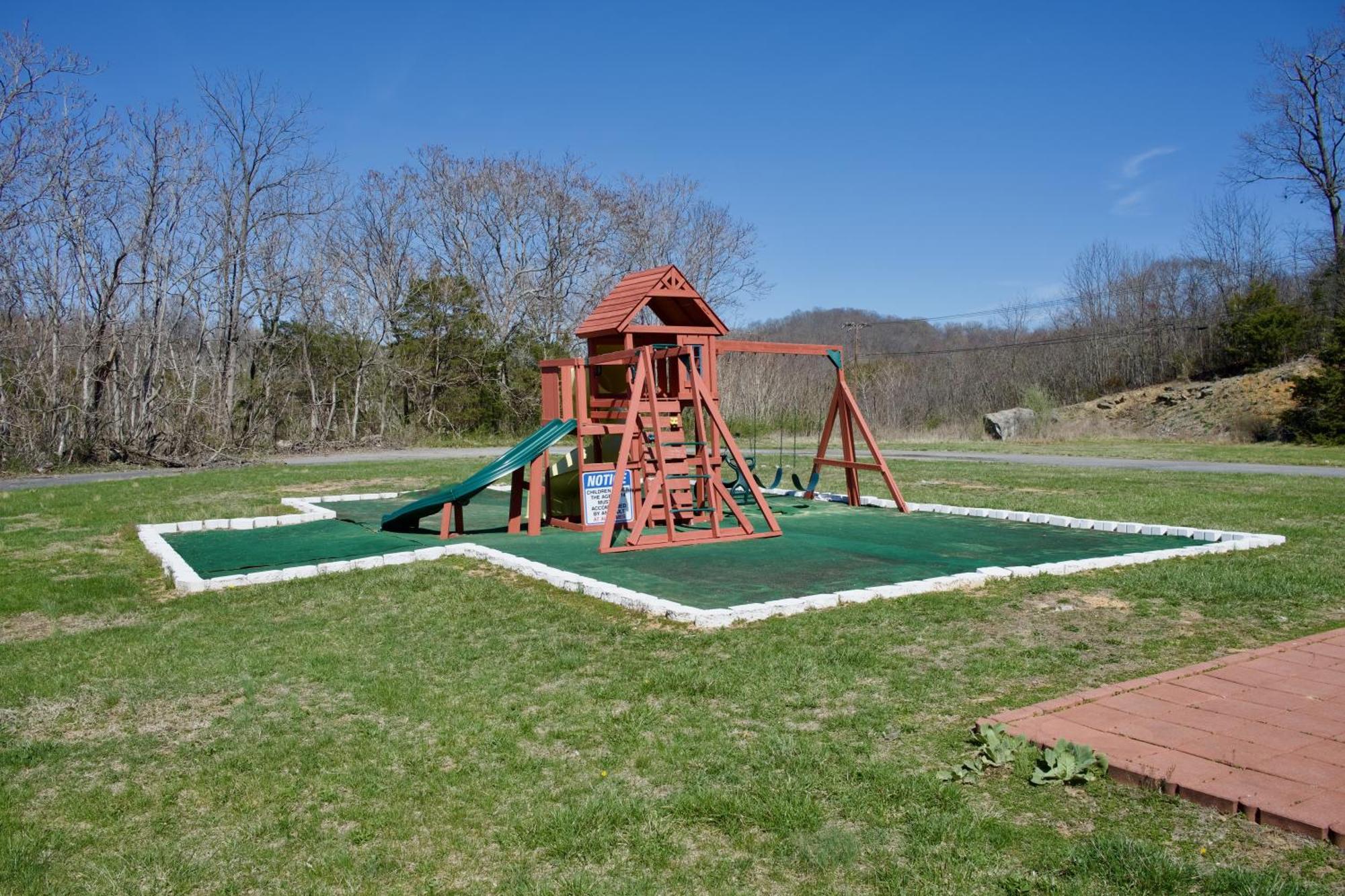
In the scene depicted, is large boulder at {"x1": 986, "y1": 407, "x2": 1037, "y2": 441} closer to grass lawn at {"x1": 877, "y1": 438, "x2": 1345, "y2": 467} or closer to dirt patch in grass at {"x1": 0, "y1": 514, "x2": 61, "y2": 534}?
grass lawn at {"x1": 877, "y1": 438, "x2": 1345, "y2": 467}

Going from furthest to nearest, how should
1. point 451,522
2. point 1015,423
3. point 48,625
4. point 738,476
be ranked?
point 1015,423
point 738,476
point 451,522
point 48,625

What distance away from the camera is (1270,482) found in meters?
14.8

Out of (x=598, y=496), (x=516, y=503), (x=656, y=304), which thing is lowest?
(x=516, y=503)

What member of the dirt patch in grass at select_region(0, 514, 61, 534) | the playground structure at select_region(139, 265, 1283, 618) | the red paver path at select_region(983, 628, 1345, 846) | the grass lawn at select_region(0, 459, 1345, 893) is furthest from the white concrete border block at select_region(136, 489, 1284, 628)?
the red paver path at select_region(983, 628, 1345, 846)

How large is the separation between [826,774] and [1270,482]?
1387cm

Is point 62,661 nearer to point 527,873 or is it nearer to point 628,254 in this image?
point 527,873

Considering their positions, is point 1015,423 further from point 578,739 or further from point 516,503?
point 578,739

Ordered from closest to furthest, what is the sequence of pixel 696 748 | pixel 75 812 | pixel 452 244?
pixel 75 812
pixel 696 748
pixel 452 244

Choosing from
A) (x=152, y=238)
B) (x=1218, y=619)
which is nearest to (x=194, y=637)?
(x=1218, y=619)

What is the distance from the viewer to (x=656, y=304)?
11219 millimetres

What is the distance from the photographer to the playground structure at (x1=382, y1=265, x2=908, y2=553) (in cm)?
974

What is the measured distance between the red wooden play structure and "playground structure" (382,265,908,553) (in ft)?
0.05

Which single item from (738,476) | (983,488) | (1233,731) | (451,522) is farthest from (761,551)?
(983,488)

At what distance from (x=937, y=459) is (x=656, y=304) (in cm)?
1293
